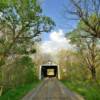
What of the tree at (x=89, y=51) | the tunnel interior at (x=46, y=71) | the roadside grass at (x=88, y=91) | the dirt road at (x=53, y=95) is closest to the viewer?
the roadside grass at (x=88, y=91)

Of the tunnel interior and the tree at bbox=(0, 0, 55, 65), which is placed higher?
the tree at bbox=(0, 0, 55, 65)

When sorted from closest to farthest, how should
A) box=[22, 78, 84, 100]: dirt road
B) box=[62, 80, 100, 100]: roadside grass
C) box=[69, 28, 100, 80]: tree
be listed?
box=[62, 80, 100, 100]: roadside grass < box=[22, 78, 84, 100]: dirt road < box=[69, 28, 100, 80]: tree

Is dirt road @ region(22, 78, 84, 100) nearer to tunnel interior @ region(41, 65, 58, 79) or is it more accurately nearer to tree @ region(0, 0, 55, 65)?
tree @ region(0, 0, 55, 65)

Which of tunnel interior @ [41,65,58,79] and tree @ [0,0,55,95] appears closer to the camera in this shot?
tree @ [0,0,55,95]

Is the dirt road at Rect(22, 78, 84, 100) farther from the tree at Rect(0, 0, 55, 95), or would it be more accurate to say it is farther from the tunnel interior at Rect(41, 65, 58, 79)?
the tunnel interior at Rect(41, 65, 58, 79)

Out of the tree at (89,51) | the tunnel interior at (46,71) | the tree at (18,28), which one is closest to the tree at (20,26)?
the tree at (18,28)

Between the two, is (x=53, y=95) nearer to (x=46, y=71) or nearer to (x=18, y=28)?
(x=18, y=28)

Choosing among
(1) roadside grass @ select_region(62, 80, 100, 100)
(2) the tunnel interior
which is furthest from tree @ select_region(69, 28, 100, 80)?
(2) the tunnel interior

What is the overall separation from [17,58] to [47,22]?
4.19 meters

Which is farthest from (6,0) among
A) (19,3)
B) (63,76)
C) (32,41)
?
(63,76)

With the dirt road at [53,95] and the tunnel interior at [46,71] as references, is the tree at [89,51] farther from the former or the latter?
the tunnel interior at [46,71]

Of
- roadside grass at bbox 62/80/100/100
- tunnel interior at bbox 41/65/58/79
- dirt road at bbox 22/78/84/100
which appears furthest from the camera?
tunnel interior at bbox 41/65/58/79

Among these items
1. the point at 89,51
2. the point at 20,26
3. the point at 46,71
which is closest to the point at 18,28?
the point at 20,26

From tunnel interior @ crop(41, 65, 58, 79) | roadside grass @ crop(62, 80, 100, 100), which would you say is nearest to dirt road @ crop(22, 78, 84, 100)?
roadside grass @ crop(62, 80, 100, 100)
